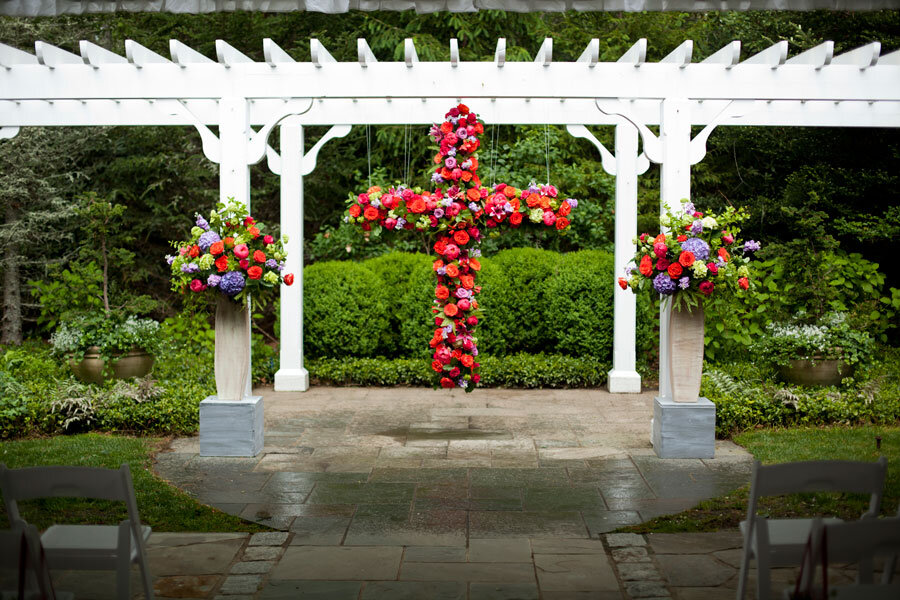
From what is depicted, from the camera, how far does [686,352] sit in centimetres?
639

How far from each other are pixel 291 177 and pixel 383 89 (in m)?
3.16

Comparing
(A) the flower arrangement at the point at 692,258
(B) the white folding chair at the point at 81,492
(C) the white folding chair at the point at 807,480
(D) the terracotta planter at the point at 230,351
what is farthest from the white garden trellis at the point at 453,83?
(B) the white folding chair at the point at 81,492

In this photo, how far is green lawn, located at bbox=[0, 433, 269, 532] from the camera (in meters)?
4.87

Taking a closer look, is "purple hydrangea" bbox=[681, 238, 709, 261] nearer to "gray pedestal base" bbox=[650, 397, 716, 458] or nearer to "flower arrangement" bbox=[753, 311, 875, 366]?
"gray pedestal base" bbox=[650, 397, 716, 458]

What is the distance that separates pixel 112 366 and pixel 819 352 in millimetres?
6623

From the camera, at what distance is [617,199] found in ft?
30.7

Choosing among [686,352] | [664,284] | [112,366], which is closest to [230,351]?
[112,366]

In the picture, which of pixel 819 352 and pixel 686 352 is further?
pixel 819 352

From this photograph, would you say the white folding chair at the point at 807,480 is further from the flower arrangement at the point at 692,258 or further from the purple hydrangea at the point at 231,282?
the purple hydrangea at the point at 231,282

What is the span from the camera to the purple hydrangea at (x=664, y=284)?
20.1 ft

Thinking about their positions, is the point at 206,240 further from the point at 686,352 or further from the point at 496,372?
the point at 496,372

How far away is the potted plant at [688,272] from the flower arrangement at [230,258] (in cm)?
251

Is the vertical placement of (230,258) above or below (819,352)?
above

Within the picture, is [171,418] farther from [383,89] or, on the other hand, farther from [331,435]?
[383,89]
